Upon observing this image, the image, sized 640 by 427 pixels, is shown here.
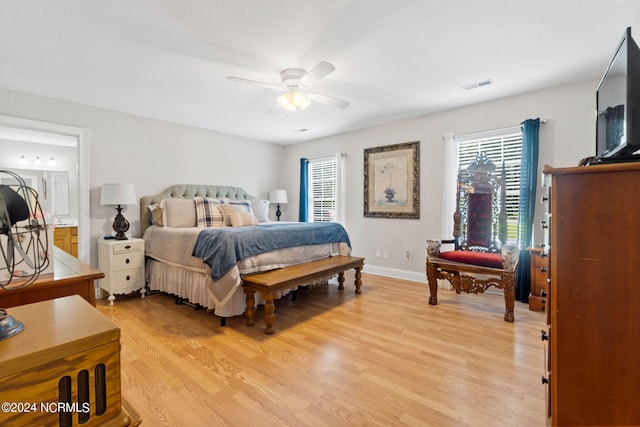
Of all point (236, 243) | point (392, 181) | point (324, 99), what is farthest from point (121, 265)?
point (392, 181)

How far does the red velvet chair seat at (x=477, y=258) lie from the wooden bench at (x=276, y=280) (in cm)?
117

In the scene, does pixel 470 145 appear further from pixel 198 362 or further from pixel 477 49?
pixel 198 362

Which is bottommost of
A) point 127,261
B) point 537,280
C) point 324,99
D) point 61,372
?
point 537,280

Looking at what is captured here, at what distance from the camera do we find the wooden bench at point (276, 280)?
255 centimetres

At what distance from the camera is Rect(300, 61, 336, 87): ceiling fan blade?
2226 millimetres

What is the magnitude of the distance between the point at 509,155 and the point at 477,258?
143 centimetres

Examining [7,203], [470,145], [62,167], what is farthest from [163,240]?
[470,145]

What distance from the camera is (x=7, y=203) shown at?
75cm

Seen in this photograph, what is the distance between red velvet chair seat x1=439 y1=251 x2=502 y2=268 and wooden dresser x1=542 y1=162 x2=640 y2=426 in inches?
73.8

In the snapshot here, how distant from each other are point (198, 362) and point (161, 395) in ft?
1.19

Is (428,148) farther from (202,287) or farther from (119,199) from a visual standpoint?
(119,199)

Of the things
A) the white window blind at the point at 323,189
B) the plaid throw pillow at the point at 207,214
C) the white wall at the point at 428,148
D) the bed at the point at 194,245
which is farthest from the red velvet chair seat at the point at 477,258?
the plaid throw pillow at the point at 207,214

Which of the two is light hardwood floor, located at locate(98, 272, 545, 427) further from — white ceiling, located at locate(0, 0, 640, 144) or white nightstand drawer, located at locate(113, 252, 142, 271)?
white ceiling, located at locate(0, 0, 640, 144)

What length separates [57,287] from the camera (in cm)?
119
